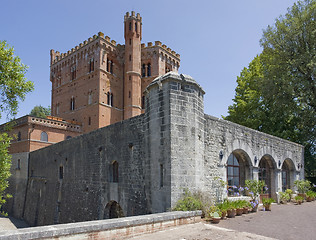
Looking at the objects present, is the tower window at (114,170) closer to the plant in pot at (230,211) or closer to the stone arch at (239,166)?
the plant in pot at (230,211)

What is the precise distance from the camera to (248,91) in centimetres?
2356

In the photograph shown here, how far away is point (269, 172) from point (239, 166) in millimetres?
2928

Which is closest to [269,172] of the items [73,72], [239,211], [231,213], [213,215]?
[239,211]

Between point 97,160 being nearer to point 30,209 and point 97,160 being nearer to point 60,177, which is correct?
point 60,177

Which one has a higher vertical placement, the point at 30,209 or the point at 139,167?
the point at 139,167

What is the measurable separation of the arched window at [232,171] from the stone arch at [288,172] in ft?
17.1

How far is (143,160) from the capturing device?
9148mm

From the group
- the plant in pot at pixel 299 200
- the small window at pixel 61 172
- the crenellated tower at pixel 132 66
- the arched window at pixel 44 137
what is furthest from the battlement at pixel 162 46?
the plant in pot at pixel 299 200

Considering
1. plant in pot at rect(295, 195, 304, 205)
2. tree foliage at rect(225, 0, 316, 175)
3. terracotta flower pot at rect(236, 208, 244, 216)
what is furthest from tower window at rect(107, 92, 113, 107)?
terracotta flower pot at rect(236, 208, 244, 216)

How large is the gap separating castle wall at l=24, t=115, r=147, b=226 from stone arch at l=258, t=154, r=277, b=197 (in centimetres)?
728

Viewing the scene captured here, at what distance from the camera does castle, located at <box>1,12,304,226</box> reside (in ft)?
26.8

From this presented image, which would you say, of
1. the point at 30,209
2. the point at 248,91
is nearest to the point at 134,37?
the point at 248,91

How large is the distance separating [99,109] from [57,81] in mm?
10794

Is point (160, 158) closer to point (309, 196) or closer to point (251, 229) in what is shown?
point (251, 229)
